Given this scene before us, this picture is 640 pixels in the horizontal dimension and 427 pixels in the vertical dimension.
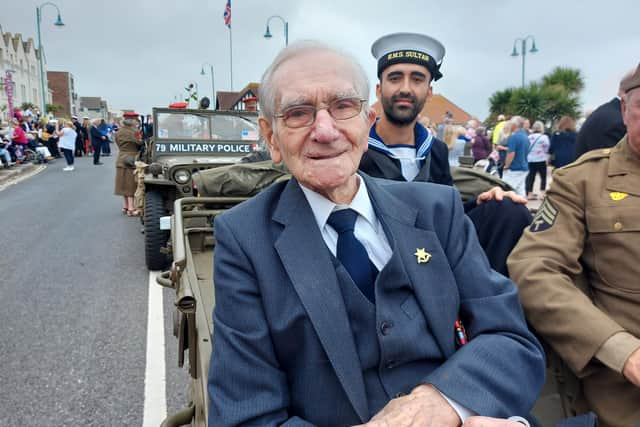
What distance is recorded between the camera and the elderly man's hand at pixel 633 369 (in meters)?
1.55

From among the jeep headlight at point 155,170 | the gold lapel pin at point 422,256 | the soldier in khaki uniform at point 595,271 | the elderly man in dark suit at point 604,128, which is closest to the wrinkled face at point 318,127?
the gold lapel pin at point 422,256

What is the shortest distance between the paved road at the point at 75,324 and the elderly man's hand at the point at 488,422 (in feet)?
7.05

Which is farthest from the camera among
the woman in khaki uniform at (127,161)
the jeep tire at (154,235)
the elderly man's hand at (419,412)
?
the woman in khaki uniform at (127,161)

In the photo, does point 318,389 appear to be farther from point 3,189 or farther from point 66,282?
point 3,189

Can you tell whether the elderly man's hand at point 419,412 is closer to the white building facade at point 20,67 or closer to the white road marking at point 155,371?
the white road marking at point 155,371

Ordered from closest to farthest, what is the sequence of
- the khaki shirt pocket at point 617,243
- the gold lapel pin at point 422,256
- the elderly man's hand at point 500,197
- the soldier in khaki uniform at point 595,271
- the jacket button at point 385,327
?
the jacket button at point 385,327 < the gold lapel pin at point 422,256 < the soldier in khaki uniform at point 595,271 < the khaki shirt pocket at point 617,243 < the elderly man's hand at point 500,197

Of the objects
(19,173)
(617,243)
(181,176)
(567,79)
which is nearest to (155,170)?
(181,176)

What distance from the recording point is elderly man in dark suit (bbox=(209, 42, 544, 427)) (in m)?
1.32

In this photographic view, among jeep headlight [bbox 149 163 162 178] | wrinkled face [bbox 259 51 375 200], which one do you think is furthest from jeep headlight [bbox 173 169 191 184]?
wrinkled face [bbox 259 51 375 200]

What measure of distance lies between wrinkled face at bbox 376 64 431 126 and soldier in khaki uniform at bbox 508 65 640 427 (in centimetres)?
87

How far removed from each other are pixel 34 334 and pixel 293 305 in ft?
11.1

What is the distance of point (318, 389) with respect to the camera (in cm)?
136

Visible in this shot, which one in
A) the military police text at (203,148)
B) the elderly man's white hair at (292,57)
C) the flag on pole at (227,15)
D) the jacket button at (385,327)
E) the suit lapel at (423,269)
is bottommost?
the jacket button at (385,327)

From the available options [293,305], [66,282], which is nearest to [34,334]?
[66,282]
